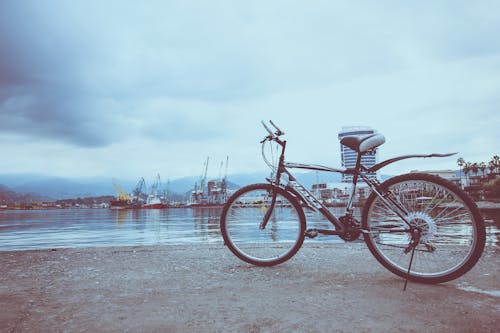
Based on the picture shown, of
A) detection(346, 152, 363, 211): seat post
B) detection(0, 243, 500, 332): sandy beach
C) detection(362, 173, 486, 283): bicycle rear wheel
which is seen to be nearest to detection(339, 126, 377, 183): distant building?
detection(346, 152, 363, 211): seat post

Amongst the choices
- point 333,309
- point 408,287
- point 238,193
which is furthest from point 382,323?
point 238,193

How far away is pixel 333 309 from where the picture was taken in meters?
2.51

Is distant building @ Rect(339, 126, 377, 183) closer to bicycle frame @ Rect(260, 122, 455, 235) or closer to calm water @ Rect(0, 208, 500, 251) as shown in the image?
bicycle frame @ Rect(260, 122, 455, 235)

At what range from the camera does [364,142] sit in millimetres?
4012

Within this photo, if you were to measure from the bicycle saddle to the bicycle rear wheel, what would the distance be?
0.45 m

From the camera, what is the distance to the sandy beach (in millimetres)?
2242

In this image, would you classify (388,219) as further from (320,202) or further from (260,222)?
(260,222)

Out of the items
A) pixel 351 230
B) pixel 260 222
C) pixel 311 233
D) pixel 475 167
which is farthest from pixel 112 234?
pixel 475 167

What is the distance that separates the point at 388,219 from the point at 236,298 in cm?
206

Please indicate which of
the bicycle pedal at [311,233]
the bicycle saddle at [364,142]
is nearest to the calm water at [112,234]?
the bicycle pedal at [311,233]

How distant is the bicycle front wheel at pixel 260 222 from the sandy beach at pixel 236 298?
21cm

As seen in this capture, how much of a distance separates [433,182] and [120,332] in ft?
10.6

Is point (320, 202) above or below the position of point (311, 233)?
above

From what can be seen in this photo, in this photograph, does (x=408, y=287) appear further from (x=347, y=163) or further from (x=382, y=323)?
(x=347, y=163)
